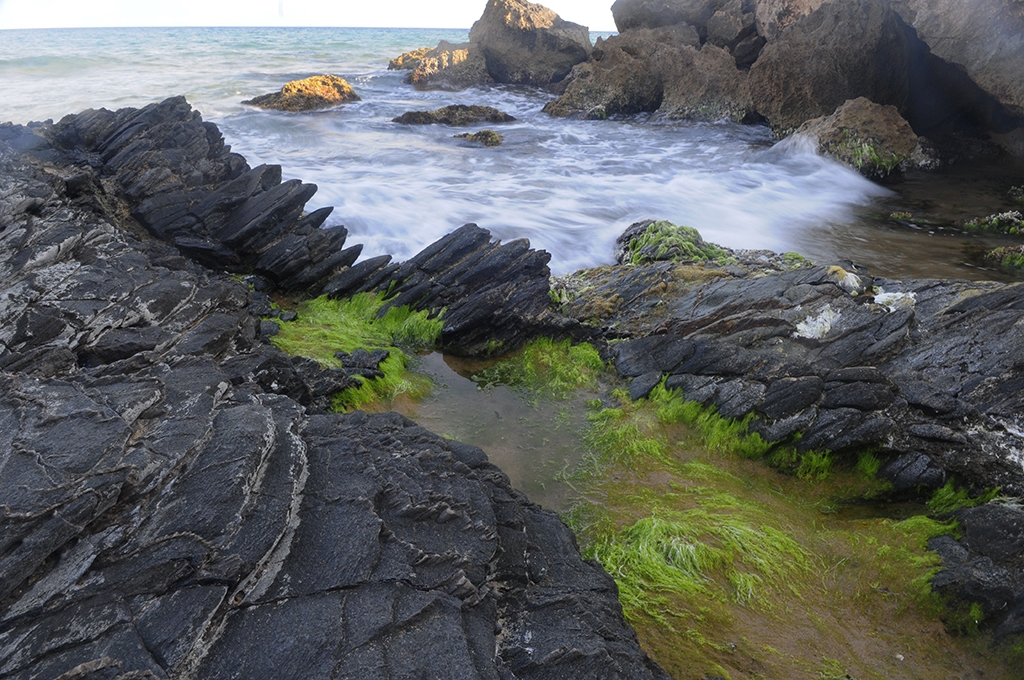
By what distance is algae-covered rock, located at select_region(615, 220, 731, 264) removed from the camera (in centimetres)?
1141

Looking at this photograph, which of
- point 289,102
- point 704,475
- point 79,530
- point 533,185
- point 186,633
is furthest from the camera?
point 289,102

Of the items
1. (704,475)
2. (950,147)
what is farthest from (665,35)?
(704,475)

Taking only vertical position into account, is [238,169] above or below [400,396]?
above

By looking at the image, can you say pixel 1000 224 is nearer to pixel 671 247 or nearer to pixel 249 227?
pixel 671 247

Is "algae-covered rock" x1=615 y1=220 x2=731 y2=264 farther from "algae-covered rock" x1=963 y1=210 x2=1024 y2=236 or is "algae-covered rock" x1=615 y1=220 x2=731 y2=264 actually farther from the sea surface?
"algae-covered rock" x1=963 y1=210 x2=1024 y2=236

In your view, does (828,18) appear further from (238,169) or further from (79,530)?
(79,530)

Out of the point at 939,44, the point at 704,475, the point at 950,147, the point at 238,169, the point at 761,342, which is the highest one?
the point at 939,44

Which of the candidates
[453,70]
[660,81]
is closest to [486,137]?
[660,81]

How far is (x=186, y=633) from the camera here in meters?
3.20

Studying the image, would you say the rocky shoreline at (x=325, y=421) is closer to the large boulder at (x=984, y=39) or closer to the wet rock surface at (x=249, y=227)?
the wet rock surface at (x=249, y=227)

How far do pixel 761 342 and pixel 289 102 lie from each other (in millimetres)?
27377

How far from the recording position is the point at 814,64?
20.1 metres

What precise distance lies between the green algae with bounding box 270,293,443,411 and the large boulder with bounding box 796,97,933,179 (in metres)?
14.9

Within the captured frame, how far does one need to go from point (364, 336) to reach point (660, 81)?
81.6 ft
